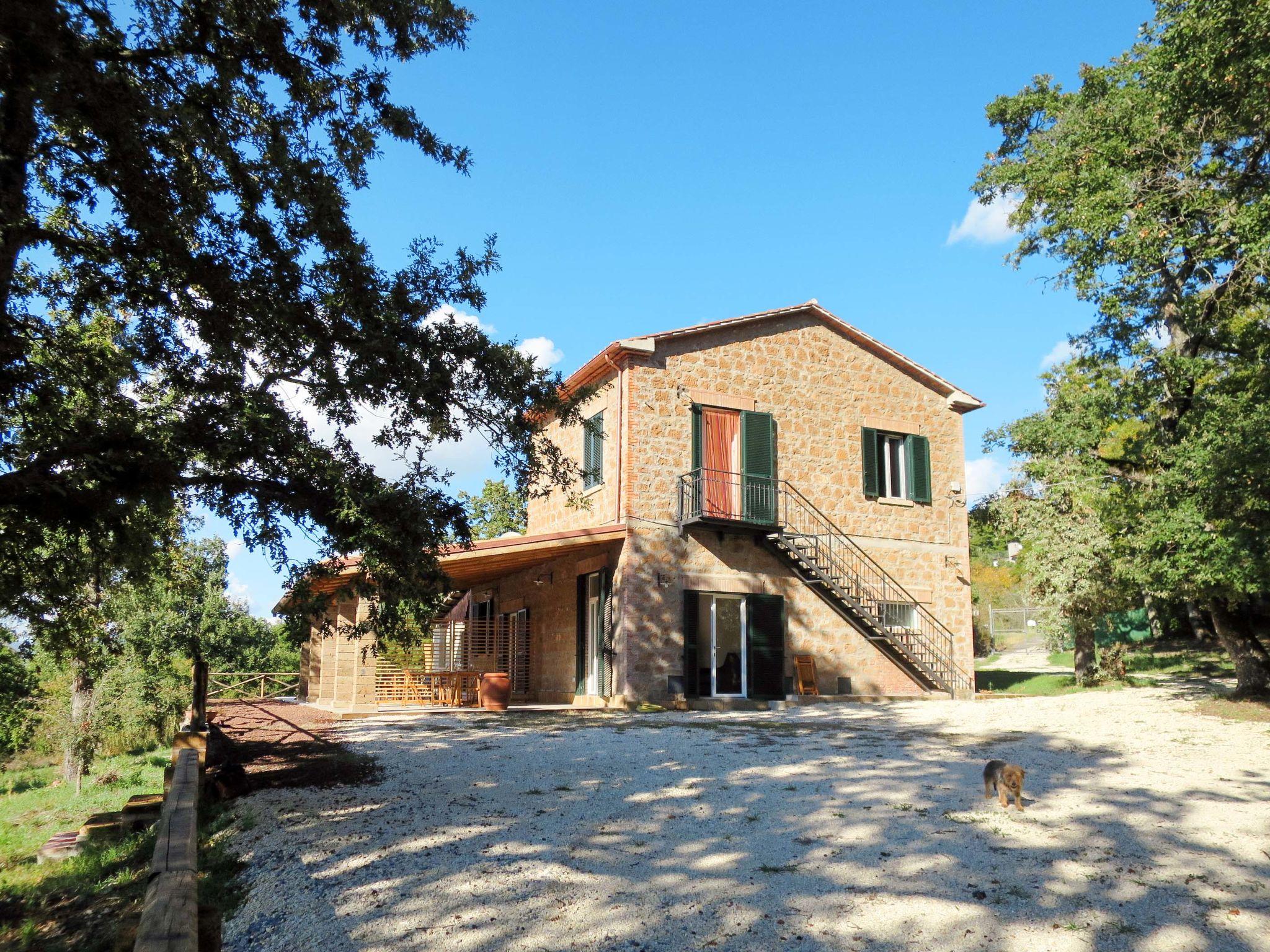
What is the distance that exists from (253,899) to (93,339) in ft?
19.5

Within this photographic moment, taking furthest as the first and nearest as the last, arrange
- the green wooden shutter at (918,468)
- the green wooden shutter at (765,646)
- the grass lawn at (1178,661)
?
the grass lawn at (1178,661) < the green wooden shutter at (918,468) < the green wooden shutter at (765,646)

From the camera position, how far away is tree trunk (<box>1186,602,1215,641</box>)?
76.1ft

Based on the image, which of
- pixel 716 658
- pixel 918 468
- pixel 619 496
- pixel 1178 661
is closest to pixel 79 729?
pixel 619 496

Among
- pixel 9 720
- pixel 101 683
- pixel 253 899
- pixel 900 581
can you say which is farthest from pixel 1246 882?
pixel 9 720

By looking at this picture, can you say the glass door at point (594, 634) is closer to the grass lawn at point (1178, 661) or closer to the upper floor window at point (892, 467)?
the upper floor window at point (892, 467)

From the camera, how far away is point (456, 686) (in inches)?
622

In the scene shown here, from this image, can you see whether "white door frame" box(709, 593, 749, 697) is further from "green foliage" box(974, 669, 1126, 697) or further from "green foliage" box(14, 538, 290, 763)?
"green foliage" box(14, 538, 290, 763)

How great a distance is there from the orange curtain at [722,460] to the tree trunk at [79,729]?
1055cm

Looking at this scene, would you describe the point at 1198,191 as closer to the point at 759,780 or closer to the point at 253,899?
the point at 759,780

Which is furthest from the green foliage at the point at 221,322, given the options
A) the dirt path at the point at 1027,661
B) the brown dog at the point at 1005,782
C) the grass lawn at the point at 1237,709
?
the dirt path at the point at 1027,661

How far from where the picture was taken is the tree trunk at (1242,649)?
13.4 m

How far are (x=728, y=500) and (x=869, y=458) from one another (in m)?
3.40

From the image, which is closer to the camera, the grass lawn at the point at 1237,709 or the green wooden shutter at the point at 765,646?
the grass lawn at the point at 1237,709

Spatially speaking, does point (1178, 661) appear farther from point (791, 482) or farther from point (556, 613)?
point (556, 613)
